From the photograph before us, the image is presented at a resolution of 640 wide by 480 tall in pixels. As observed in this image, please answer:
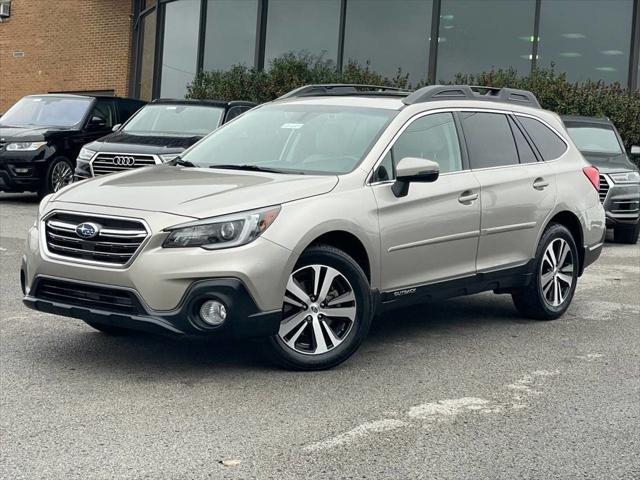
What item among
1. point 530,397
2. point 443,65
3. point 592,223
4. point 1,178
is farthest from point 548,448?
point 443,65

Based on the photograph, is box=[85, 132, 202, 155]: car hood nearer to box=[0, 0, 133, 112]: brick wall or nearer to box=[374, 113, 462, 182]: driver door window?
box=[374, 113, 462, 182]: driver door window

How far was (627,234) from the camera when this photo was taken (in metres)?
13.5

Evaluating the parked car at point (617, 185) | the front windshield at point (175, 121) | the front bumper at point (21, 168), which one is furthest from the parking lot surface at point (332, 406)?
the front bumper at point (21, 168)

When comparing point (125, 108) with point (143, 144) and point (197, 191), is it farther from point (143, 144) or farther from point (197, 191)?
point (197, 191)

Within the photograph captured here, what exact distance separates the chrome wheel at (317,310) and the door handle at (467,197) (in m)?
1.26

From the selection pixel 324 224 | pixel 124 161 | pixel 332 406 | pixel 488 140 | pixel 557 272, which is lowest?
pixel 332 406

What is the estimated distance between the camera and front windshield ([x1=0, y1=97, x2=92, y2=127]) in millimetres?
16219

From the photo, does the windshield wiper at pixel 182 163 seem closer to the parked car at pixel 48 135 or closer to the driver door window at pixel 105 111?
the parked car at pixel 48 135

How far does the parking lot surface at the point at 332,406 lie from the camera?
4234mm

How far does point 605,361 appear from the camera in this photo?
6359 millimetres

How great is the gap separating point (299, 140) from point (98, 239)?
1674mm

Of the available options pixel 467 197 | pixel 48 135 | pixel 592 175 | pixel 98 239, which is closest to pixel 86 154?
pixel 48 135

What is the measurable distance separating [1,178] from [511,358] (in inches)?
429

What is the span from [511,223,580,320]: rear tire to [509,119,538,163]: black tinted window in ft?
1.81
